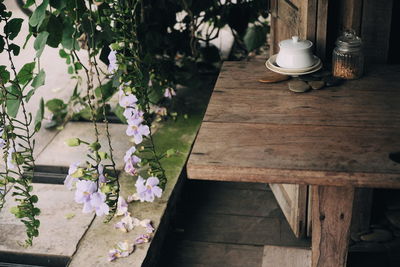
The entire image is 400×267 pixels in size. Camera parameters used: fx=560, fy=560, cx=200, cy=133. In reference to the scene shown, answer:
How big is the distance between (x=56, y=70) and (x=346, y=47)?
2560mm

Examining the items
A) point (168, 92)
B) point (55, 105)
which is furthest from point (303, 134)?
point (55, 105)

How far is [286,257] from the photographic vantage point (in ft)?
7.52

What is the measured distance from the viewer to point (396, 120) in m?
1.74

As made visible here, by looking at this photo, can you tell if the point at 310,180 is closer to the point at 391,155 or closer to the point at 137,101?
the point at 391,155

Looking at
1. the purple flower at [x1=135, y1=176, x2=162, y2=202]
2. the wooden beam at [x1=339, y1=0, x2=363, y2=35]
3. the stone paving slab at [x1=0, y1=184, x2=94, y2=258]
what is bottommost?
the stone paving slab at [x1=0, y1=184, x2=94, y2=258]

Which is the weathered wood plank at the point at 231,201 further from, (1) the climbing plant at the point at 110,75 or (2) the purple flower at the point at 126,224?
(2) the purple flower at the point at 126,224

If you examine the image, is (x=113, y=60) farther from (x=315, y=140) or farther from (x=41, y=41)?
(x=315, y=140)

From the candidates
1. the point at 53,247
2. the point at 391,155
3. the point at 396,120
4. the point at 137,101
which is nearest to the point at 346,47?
the point at 396,120

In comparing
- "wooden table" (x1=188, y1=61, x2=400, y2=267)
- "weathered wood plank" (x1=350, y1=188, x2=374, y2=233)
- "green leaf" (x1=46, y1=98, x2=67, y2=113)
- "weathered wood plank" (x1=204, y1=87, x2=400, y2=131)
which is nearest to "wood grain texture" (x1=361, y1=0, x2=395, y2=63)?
"wooden table" (x1=188, y1=61, x2=400, y2=267)

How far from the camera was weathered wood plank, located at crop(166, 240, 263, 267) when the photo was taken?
97.0 inches

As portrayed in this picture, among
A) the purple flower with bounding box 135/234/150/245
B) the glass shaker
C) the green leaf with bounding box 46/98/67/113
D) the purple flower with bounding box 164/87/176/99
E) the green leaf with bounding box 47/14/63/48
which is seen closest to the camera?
the green leaf with bounding box 47/14/63/48

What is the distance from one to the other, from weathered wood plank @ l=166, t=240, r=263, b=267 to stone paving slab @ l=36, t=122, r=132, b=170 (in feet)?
1.87

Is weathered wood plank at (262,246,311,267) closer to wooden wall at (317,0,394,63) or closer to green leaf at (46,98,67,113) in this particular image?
wooden wall at (317,0,394,63)

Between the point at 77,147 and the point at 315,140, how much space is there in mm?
1729
